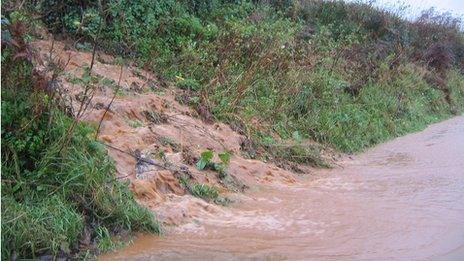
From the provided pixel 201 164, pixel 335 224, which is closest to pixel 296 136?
pixel 201 164

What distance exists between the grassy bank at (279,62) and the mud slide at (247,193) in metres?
0.67

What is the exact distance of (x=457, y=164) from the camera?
324 inches

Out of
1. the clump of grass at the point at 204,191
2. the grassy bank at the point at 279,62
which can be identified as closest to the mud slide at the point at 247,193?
the clump of grass at the point at 204,191

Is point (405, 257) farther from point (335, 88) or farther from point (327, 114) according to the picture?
point (335, 88)

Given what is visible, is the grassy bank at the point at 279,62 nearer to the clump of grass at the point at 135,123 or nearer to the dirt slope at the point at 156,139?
the dirt slope at the point at 156,139

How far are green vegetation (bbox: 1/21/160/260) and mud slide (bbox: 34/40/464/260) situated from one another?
242 millimetres

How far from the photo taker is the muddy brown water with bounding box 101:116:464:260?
4215 millimetres

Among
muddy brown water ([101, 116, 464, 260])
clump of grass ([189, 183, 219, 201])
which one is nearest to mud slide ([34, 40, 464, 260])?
muddy brown water ([101, 116, 464, 260])

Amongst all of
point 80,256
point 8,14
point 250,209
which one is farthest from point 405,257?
point 8,14

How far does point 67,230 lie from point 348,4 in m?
15.2

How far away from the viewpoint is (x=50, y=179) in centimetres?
433

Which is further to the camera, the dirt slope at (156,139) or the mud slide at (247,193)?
the dirt slope at (156,139)

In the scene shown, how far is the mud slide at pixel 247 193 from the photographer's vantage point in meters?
4.37

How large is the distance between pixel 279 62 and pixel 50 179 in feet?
24.2
